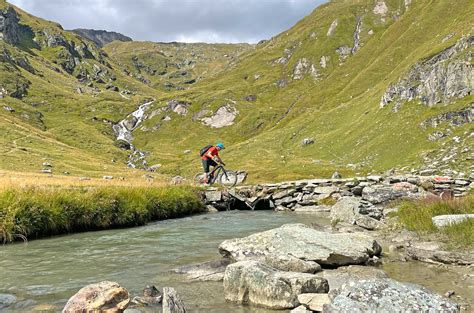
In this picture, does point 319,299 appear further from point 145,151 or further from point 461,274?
point 145,151

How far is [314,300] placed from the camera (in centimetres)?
1123

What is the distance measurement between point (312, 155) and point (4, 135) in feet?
287

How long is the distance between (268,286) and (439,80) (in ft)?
263

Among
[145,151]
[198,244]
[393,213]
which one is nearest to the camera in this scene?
[198,244]

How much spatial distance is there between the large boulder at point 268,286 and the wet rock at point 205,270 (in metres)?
1.98

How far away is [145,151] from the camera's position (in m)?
174

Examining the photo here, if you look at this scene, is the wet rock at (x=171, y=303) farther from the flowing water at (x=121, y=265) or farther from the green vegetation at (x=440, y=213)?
the green vegetation at (x=440, y=213)

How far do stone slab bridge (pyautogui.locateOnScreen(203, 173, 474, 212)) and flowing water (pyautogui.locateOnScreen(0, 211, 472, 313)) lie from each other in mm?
Result: 15406

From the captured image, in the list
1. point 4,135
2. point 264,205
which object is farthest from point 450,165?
point 4,135

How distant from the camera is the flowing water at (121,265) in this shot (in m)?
13.1

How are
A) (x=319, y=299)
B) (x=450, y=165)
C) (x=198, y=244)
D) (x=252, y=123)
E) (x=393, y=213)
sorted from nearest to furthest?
(x=319, y=299) < (x=198, y=244) < (x=393, y=213) < (x=450, y=165) < (x=252, y=123)

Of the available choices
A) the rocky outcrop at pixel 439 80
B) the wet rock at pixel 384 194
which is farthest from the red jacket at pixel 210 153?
the rocky outcrop at pixel 439 80

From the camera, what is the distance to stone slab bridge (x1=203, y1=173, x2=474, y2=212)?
124 ft

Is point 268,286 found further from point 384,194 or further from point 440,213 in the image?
point 384,194
